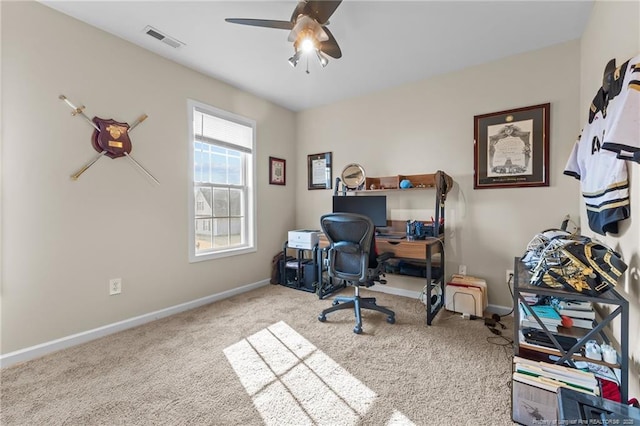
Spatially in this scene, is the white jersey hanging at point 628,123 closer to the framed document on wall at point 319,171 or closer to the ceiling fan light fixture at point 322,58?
the ceiling fan light fixture at point 322,58

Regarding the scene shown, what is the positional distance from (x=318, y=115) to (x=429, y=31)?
1.96 metres

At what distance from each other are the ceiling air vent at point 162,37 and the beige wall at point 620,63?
3.05 metres

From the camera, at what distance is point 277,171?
3.94 metres

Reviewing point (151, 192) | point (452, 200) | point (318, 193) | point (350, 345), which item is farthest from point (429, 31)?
point (151, 192)

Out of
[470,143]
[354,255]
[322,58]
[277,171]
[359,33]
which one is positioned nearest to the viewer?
[322,58]

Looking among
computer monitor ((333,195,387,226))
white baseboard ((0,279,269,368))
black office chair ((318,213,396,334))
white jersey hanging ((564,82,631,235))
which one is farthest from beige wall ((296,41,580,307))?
white baseboard ((0,279,269,368))

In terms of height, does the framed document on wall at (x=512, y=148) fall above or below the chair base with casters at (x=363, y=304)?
above

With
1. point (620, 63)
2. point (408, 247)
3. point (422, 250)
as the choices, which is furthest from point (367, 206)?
point (620, 63)

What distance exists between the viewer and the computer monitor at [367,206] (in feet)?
10.4

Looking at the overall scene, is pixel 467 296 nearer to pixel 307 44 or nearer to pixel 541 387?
pixel 541 387

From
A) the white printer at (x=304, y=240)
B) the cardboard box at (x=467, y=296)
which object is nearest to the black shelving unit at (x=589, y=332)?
the cardboard box at (x=467, y=296)

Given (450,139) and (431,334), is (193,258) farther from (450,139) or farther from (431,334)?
(450,139)

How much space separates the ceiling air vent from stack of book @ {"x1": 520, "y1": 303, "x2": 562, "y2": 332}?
10.7 ft

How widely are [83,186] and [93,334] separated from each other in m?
1.19
